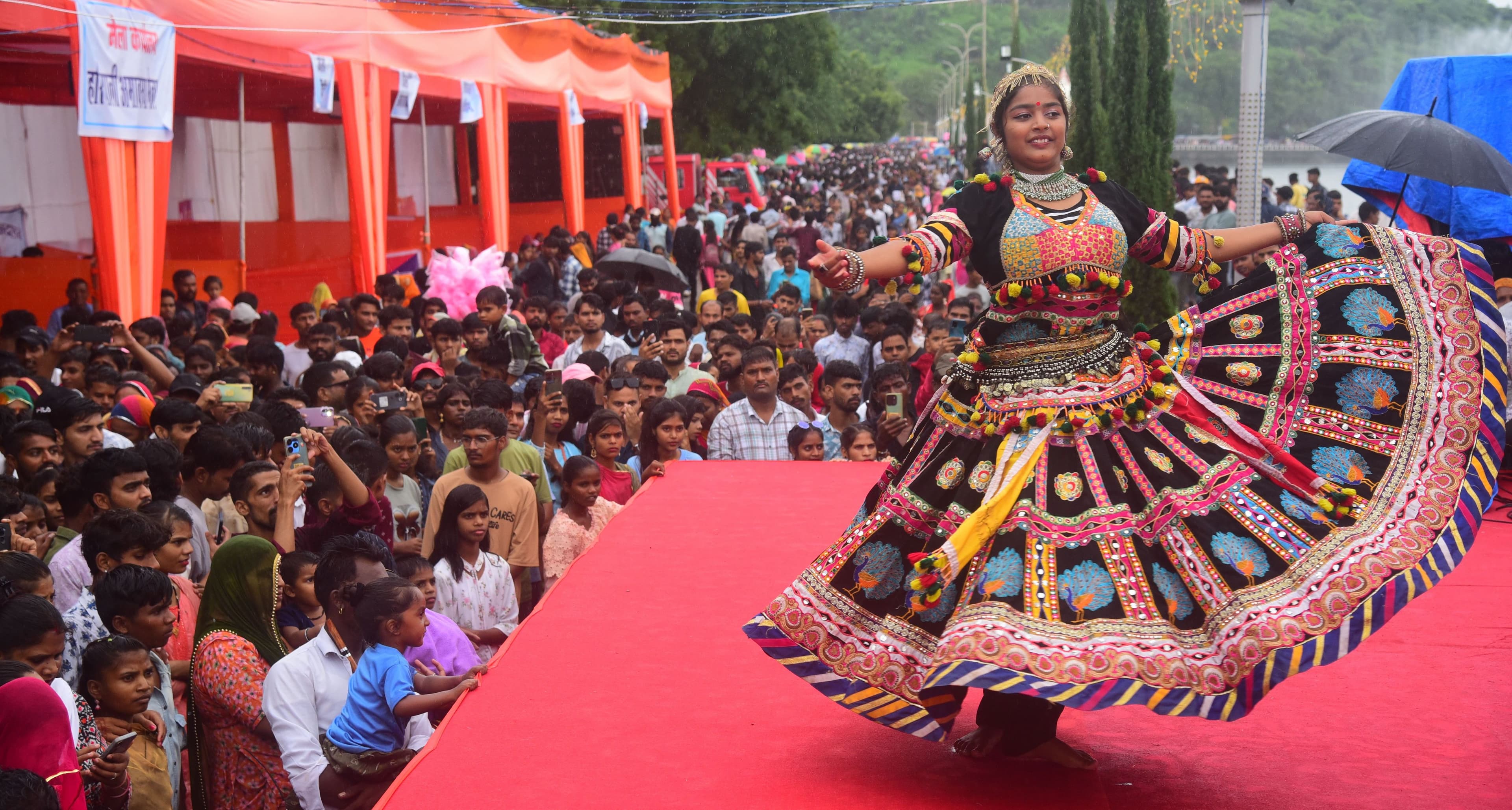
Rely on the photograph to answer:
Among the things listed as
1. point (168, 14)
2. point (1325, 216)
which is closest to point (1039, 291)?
point (1325, 216)

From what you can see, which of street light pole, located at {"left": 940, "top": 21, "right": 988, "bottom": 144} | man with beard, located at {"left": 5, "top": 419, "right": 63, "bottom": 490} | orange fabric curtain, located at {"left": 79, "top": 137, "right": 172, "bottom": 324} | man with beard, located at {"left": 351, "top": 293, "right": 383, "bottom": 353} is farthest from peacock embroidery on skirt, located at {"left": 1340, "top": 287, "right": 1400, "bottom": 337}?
street light pole, located at {"left": 940, "top": 21, "right": 988, "bottom": 144}

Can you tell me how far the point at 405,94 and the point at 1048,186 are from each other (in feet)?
38.5

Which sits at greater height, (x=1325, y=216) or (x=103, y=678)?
(x=1325, y=216)

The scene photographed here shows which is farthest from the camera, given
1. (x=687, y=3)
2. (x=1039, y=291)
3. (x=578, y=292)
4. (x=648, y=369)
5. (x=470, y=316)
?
(x=687, y=3)

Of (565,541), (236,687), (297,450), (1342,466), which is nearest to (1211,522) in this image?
(1342,466)

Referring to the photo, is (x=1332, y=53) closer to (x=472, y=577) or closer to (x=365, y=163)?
(x=365, y=163)

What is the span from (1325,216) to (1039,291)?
2.87ft

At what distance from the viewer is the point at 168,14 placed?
10141 mm

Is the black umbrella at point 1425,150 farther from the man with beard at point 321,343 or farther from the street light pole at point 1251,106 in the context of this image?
the street light pole at point 1251,106

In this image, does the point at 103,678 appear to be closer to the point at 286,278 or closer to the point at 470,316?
the point at 470,316

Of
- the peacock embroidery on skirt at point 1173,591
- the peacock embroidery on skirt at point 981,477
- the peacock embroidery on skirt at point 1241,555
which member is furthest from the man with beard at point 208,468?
the peacock embroidery on skirt at point 1241,555

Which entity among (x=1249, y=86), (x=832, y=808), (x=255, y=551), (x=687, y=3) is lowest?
(x=832, y=808)

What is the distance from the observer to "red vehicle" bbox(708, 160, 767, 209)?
108ft

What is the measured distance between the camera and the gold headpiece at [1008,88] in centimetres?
339
